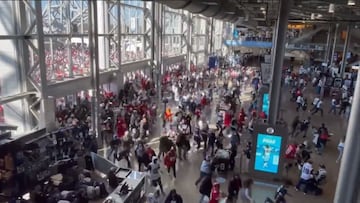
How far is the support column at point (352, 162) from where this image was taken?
14.0 feet

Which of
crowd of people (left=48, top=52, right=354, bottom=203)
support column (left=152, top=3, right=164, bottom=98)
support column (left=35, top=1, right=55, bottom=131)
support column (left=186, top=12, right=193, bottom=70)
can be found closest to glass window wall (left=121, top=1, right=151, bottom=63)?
support column (left=152, top=3, right=164, bottom=98)

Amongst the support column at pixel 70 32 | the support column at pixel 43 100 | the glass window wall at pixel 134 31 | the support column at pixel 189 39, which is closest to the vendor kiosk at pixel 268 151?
the support column at pixel 43 100

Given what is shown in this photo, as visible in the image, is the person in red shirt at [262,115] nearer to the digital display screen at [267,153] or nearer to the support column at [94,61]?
the digital display screen at [267,153]

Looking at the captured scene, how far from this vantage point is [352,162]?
4367mm

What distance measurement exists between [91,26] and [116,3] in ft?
20.7

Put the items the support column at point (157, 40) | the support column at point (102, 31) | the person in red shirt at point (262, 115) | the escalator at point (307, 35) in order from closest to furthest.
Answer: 1. the person in red shirt at point (262, 115)
2. the support column at point (102, 31)
3. the support column at point (157, 40)
4. the escalator at point (307, 35)

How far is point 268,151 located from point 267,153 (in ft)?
0.30

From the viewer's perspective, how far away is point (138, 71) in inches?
992

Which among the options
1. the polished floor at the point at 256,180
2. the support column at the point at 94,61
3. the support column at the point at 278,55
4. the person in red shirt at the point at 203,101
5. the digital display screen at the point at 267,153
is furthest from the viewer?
the person in red shirt at the point at 203,101

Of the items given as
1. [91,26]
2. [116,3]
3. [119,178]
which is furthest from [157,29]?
[119,178]

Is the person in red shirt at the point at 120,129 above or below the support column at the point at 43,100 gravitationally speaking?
below

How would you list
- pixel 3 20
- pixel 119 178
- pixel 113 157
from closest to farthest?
pixel 119 178, pixel 3 20, pixel 113 157

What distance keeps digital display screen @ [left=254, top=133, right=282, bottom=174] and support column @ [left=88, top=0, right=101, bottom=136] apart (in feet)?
21.0

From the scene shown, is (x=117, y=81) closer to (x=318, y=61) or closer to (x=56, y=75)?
(x=56, y=75)
